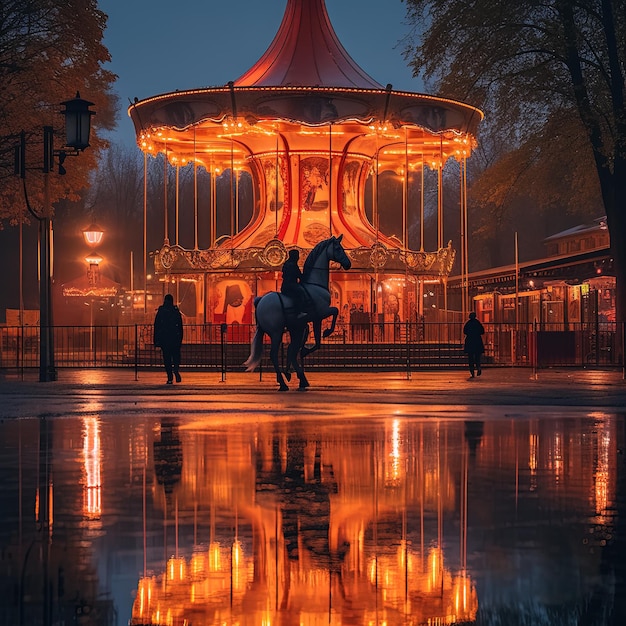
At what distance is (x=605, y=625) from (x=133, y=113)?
42.7 meters

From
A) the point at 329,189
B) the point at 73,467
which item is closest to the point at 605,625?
the point at 73,467

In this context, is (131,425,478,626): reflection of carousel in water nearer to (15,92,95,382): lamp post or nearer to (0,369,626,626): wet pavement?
(0,369,626,626): wet pavement

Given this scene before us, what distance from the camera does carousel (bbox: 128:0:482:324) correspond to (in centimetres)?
4441

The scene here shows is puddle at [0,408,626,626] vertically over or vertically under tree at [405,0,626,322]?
under

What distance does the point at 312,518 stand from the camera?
9.65 meters

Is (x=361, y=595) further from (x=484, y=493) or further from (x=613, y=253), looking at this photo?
(x=613, y=253)

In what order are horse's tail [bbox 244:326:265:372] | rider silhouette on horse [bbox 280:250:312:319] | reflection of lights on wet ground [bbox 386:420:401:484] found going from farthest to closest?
horse's tail [bbox 244:326:265:372]
rider silhouette on horse [bbox 280:250:312:319]
reflection of lights on wet ground [bbox 386:420:401:484]

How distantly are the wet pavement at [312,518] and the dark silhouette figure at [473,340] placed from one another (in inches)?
515

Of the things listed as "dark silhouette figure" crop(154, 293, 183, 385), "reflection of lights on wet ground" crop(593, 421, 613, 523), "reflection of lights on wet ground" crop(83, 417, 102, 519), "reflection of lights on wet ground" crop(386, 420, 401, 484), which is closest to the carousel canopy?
"dark silhouette figure" crop(154, 293, 183, 385)

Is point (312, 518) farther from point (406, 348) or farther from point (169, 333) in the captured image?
point (406, 348)

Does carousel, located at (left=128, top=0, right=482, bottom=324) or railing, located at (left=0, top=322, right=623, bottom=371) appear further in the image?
carousel, located at (left=128, top=0, right=482, bottom=324)

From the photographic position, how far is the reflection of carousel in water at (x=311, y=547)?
6602mm

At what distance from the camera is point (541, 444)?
15.5 meters

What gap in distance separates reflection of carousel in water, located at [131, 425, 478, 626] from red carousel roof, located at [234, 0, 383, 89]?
32.8 m
